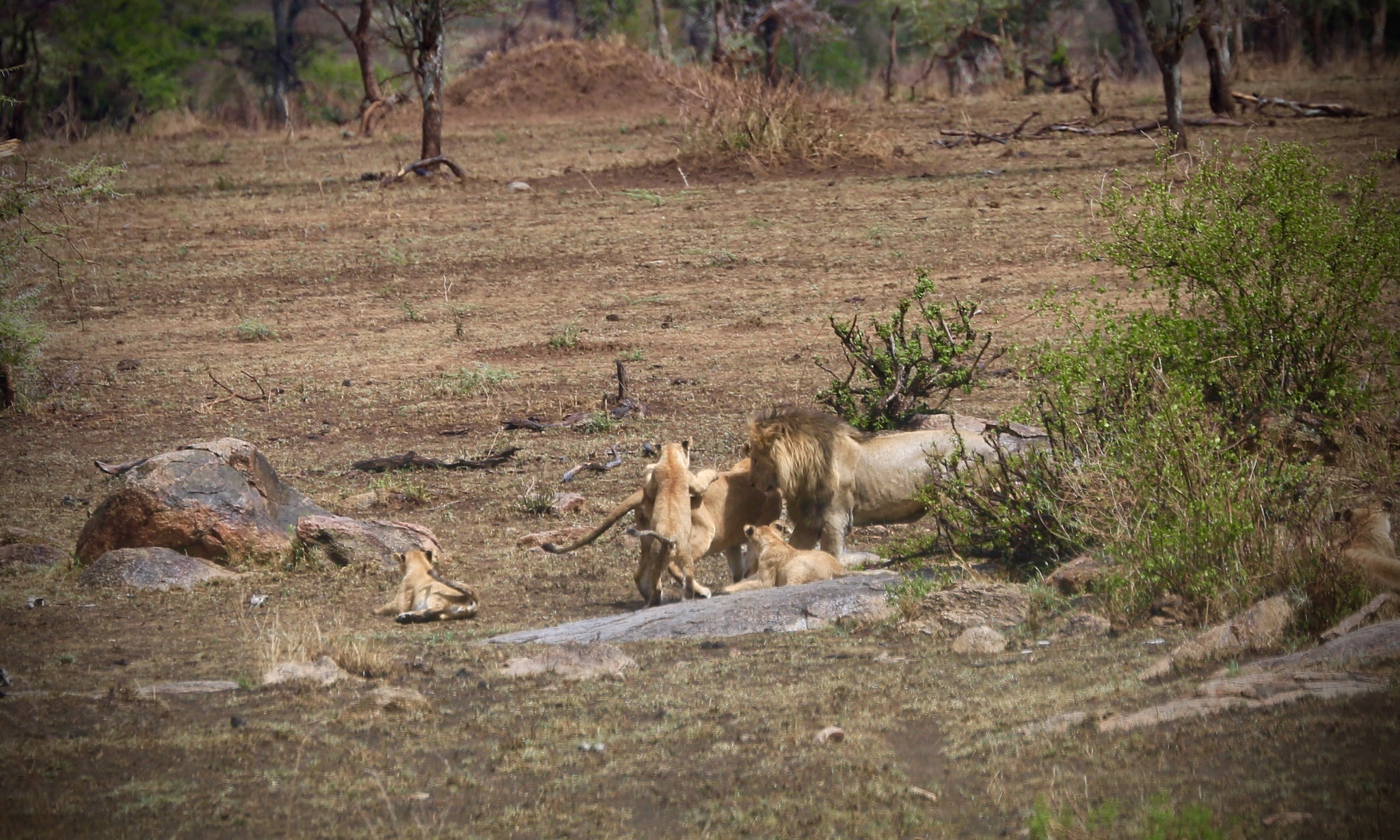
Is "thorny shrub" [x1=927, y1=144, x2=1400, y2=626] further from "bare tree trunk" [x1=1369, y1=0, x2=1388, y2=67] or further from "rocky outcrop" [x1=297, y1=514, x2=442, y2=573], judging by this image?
"bare tree trunk" [x1=1369, y1=0, x2=1388, y2=67]

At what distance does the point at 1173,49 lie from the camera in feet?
70.7

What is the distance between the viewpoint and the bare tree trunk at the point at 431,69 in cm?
2334

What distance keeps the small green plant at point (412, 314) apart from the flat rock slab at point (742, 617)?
32.9ft

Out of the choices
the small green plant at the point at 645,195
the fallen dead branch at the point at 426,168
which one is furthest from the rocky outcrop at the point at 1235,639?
the fallen dead branch at the point at 426,168

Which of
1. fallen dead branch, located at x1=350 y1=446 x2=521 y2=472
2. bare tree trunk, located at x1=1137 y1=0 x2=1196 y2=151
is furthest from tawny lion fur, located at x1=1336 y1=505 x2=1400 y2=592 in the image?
bare tree trunk, located at x1=1137 y1=0 x2=1196 y2=151

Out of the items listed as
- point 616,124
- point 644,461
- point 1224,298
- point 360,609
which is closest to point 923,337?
point 644,461

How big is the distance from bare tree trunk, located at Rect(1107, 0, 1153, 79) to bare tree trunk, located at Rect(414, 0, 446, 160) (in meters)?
25.0

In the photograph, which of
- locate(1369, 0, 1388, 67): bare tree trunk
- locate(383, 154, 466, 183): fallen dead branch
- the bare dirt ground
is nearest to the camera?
the bare dirt ground

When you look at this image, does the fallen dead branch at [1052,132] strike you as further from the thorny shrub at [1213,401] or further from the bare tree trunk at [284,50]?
the bare tree trunk at [284,50]

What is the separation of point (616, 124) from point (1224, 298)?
2370 cm

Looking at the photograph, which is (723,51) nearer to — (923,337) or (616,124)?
(616,124)

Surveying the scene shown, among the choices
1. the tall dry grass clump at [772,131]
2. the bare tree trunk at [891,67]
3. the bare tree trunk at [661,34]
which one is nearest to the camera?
the tall dry grass clump at [772,131]

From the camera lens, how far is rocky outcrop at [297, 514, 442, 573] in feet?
29.7

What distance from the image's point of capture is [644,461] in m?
11.5
